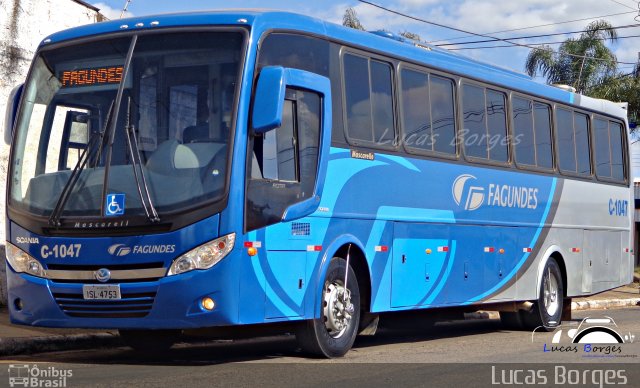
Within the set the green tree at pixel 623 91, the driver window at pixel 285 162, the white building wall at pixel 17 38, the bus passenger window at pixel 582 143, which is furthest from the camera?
the green tree at pixel 623 91

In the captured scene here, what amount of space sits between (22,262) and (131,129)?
1.78 metres

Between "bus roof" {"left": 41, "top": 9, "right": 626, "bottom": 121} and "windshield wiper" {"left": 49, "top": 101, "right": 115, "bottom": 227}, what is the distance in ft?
3.57

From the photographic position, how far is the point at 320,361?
10.9m

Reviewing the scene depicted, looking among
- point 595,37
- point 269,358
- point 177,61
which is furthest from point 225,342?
point 595,37

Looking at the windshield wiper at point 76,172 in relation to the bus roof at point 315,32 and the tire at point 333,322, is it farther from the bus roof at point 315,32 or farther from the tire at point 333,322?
the tire at point 333,322

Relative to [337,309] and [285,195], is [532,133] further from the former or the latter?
[285,195]

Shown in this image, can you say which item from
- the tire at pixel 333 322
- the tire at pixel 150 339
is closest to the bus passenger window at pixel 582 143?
the tire at pixel 333 322

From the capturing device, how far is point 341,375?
9.62 meters

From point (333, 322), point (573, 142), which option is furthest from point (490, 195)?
point (333, 322)

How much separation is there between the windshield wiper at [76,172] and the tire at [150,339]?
4.80ft

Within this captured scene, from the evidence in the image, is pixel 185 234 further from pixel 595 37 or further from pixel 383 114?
pixel 595 37

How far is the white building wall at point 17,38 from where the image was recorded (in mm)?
15742

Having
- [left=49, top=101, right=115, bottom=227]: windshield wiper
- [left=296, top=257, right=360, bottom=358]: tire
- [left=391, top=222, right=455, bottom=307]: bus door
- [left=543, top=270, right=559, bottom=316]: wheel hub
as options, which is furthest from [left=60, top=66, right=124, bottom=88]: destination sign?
[left=543, top=270, right=559, bottom=316]: wheel hub

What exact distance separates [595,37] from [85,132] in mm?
32996
